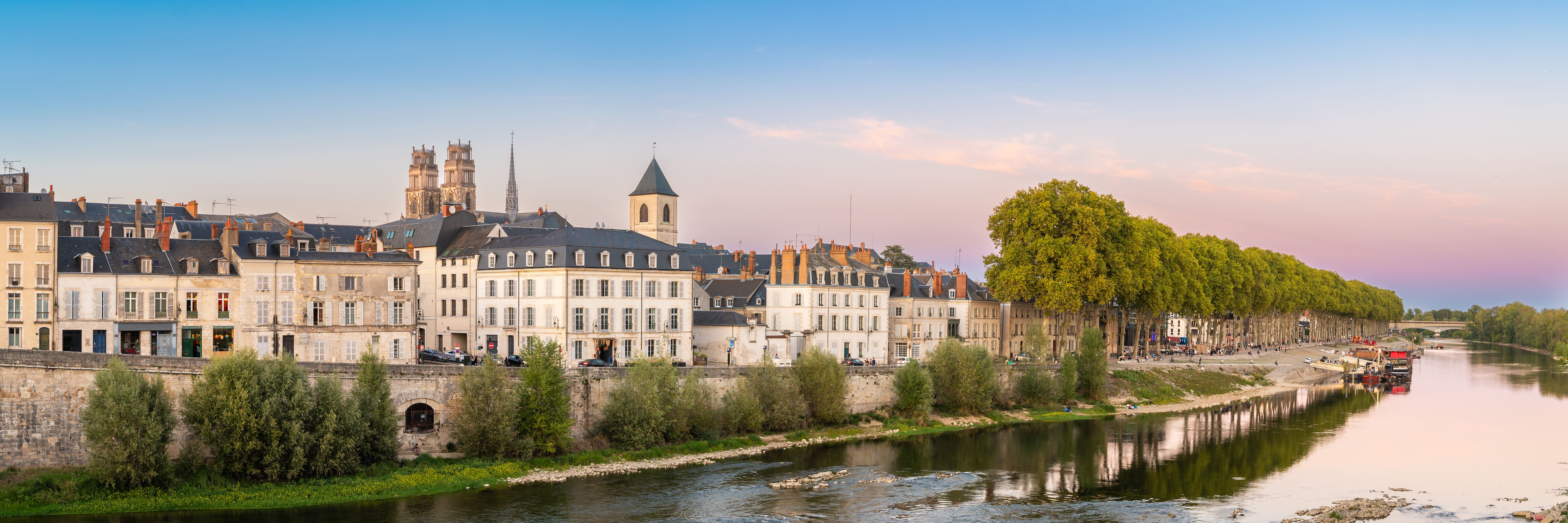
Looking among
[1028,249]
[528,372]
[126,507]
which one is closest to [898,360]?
[1028,249]

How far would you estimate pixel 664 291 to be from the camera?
59812 millimetres

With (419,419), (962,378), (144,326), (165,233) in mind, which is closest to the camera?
(419,419)

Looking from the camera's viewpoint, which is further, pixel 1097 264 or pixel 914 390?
pixel 1097 264

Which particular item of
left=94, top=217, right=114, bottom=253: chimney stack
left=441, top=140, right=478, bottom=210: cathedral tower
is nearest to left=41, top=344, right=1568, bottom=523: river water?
left=94, top=217, right=114, bottom=253: chimney stack

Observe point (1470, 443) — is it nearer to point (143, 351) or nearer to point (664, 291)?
point (664, 291)

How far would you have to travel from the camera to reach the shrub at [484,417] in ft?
137

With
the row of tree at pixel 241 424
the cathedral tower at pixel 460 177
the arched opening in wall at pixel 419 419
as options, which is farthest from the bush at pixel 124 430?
the cathedral tower at pixel 460 177

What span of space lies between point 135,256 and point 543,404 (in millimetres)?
19177

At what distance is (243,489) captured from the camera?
36406 mm

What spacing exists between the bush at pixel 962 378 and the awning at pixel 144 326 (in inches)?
1305

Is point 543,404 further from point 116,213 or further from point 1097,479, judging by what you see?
point 116,213

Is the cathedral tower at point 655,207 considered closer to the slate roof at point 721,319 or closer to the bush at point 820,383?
the slate roof at point 721,319

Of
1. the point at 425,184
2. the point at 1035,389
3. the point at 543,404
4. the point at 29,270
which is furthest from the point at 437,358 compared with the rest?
the point at 425,184

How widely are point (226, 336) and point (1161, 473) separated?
37696 mm
